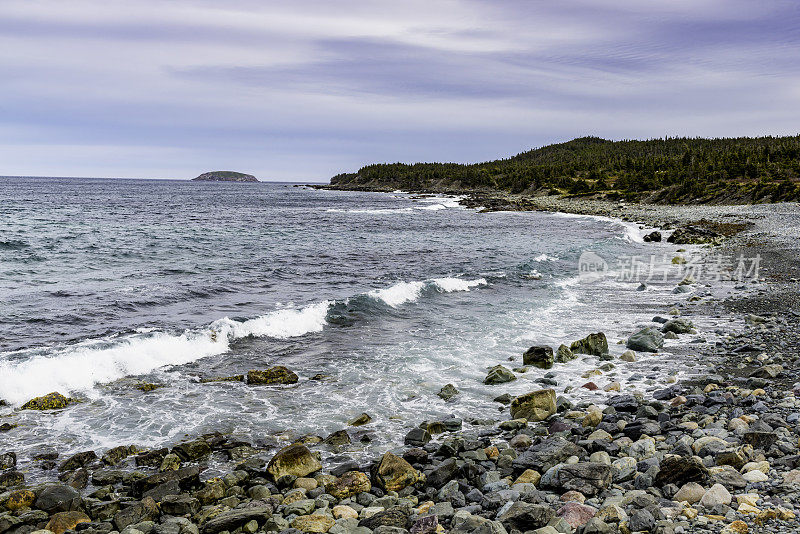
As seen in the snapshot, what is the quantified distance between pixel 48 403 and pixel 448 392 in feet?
24.8

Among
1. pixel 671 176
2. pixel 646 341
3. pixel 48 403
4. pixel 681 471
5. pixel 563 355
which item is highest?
pixel 671 176

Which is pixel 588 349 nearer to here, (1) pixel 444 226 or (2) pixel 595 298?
(2) pixel 595 298

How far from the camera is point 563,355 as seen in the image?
1262 centimetres

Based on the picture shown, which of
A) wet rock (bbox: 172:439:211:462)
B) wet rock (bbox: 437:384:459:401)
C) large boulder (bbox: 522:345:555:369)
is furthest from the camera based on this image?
large boulder (bbox: 522:345:555:369)

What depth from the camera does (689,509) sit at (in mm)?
5250

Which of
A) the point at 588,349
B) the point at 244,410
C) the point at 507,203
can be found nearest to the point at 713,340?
the point at 588,349

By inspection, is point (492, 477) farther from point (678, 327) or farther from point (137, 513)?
point (678, 327)

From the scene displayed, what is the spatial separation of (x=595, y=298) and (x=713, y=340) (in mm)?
6992

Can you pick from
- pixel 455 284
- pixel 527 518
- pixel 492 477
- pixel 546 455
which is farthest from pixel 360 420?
pixel 455 284

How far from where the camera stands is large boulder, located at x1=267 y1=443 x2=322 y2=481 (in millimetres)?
7164

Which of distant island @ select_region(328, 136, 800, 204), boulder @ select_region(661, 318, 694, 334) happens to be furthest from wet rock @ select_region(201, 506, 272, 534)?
distant island @ select_region(328, 136, 800, 204)

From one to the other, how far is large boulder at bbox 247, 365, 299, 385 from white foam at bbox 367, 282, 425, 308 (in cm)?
752

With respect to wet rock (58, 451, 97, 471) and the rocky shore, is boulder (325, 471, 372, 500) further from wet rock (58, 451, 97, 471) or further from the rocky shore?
wet rock (58, 451, 97, 471)

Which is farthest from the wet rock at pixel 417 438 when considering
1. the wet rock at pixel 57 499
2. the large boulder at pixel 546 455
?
the wet rock at pixel 57 499
